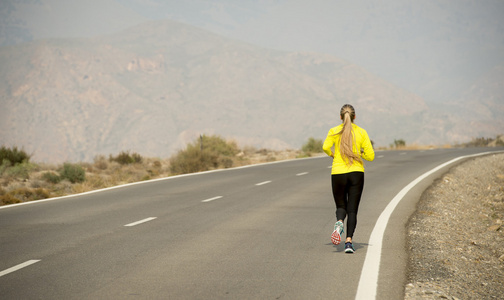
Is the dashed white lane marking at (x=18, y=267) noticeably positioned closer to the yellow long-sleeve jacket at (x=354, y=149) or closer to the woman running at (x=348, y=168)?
the woman running at (x=348, y=168)

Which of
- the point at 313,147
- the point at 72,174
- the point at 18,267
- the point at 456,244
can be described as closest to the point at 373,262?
the point at 456,244

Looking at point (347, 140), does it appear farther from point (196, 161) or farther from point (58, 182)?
point (196, 161)

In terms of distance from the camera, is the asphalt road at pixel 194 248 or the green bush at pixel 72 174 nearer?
the asphalt road at pixel 194 248

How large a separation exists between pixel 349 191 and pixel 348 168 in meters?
0.32

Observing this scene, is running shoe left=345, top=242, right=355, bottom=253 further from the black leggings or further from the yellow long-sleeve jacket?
the yellow long-sleeve jacket

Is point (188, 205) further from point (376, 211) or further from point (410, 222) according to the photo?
point (410, 222)

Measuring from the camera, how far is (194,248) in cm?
777

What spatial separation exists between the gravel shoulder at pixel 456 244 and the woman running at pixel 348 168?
0.93m

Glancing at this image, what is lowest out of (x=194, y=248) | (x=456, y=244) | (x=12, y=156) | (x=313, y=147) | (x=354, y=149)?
(x=456, y=244)

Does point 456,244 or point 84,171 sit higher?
point 84,171

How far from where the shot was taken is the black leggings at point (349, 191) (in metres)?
7.51

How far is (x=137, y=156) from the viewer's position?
Answer: 104ft

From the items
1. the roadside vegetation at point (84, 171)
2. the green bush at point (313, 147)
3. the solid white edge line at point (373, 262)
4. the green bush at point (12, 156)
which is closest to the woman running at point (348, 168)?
the solid white edge line at point (373, 262)

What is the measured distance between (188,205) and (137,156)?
776 inches
